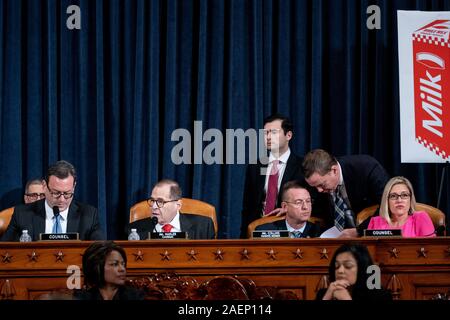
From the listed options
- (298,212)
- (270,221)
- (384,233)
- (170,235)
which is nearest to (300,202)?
(298,212)

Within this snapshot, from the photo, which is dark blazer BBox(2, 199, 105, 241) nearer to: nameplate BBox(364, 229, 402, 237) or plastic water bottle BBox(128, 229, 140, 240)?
plastic water bottle BBox(128, 229, 140, 240)

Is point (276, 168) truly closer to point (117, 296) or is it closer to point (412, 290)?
point (412, 290)

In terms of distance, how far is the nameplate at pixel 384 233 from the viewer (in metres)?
5.30

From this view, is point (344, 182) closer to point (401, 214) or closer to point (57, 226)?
point (401, 214)

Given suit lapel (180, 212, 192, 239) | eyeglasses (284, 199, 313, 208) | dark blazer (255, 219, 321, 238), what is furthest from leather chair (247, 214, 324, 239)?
suit lapel (180, 212, 192, 239)

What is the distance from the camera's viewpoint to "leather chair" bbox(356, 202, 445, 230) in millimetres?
6004

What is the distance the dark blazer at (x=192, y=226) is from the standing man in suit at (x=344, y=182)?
2.37 ft

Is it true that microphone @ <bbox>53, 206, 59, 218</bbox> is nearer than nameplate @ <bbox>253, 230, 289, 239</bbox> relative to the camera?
No

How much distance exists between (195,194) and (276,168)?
32.8 inches

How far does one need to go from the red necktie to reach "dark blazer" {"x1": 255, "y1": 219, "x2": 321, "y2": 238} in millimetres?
679

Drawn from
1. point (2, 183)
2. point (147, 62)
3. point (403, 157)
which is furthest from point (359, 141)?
point (2, 183)

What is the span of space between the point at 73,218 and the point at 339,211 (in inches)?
67.6

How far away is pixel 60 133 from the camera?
7438mm

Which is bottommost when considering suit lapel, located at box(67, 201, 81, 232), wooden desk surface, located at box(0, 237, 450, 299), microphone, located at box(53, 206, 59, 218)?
wooden desk surface, located at box(0, 237, 450, 299)
